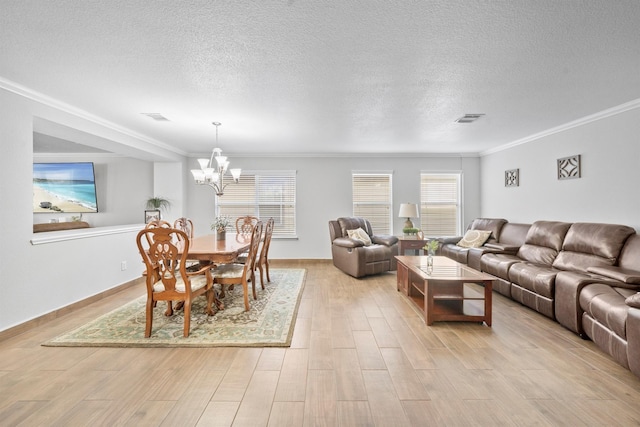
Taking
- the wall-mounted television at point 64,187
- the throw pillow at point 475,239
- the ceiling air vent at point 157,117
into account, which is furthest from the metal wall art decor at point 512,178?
the wall-mounted television at point 64,187

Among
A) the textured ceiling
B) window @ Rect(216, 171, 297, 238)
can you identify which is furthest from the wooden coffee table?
window @ Rect(216, 171, 297, 238)

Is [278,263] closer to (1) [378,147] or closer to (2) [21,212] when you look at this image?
(1) [378,147]

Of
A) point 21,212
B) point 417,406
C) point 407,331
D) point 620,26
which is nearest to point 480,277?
point 407,331

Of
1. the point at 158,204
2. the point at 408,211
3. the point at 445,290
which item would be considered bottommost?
the point at 445,290

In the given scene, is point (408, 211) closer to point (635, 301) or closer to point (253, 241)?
point (253, 241)

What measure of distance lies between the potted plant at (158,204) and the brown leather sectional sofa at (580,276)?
593 cm

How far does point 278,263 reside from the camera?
22.1 feet

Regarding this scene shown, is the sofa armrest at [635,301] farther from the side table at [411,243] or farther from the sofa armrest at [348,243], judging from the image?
the side table at [411,243]

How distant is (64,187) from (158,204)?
1832 millimetres

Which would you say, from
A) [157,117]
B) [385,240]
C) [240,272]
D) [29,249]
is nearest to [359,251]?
[385,240]

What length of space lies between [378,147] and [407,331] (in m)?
3.92

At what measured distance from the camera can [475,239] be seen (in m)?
5.66

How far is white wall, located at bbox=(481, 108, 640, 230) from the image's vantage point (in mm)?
3680

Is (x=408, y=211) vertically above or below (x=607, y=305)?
above
